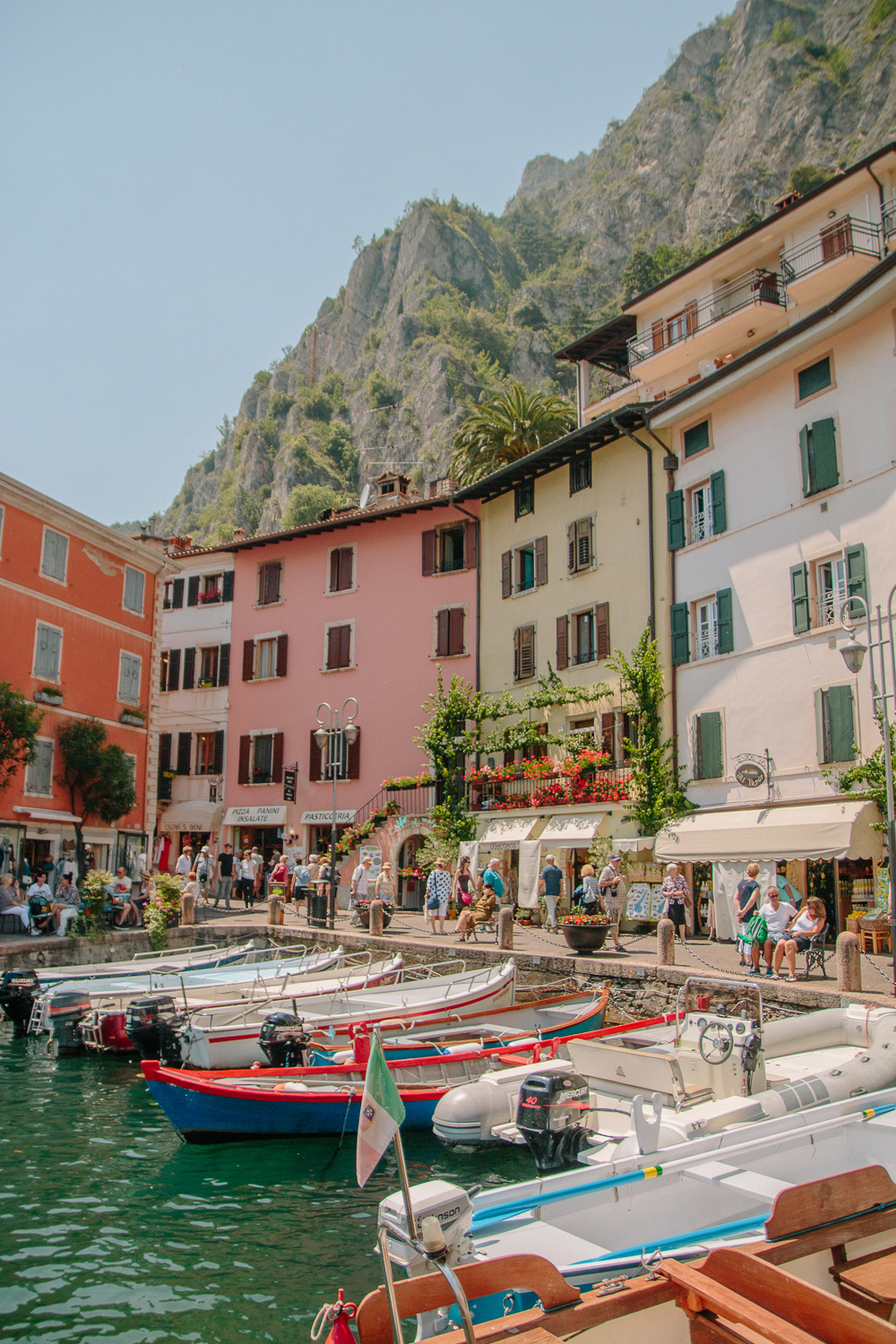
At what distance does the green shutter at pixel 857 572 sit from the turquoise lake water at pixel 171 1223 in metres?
12.4

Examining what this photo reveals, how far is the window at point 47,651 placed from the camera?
1088 inches

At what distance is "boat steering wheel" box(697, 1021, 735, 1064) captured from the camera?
9.30 meters

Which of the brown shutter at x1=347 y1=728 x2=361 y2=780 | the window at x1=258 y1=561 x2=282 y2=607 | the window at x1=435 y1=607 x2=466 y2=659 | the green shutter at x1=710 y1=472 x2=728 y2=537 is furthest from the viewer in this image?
the window at x1=258 y1=561 x2=282 y2=607

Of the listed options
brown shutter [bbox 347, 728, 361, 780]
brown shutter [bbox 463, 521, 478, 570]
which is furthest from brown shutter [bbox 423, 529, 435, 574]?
brown shutter [bbox 347, 728, 361, 780]

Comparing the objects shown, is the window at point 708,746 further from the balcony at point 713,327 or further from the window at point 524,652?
the balcony at point 713,327

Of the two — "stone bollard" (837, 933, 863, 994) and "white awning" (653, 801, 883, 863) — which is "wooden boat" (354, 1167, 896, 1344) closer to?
"stone bollard" (837, 933, 863, 994)

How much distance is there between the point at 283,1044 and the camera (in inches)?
496

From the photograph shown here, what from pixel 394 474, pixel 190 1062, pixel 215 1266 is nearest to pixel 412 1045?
pixel 190 1062

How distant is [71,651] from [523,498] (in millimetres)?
13993

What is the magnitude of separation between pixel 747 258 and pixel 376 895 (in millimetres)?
19823

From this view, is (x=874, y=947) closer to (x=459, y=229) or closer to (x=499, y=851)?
(x=499, y=851)

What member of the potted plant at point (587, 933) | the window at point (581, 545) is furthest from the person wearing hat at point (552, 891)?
the window at point (581, 545)

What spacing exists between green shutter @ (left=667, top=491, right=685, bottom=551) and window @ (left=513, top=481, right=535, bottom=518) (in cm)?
606

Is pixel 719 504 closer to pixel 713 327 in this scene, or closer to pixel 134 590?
pixel 713 327
